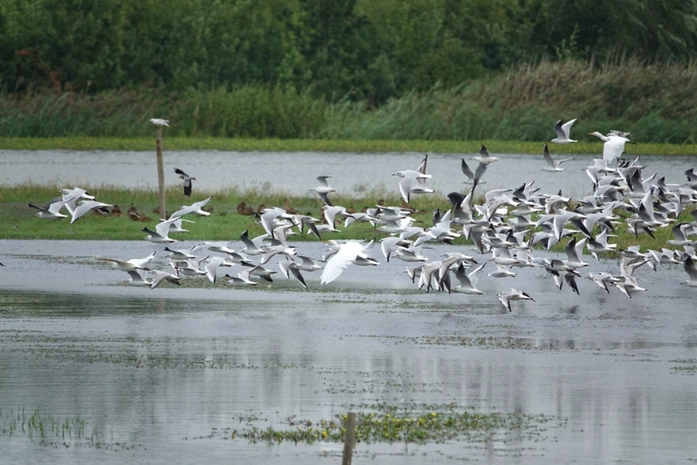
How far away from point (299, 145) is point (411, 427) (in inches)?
1554

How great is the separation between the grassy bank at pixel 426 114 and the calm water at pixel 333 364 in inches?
1098

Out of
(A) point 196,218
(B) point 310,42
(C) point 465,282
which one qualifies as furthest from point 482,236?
(B) point 310,42

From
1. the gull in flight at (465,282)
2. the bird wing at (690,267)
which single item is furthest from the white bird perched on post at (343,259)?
the bird wing at (690,267)

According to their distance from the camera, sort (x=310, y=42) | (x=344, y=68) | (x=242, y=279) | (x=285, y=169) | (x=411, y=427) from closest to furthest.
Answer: (x=411, y=427)
(x=242, y=279)
(x=285, y=169)
(x=344, y=68)
(x=310, y=42)

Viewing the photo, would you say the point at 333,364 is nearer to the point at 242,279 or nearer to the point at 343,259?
the point at 343,259

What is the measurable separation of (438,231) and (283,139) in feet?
107

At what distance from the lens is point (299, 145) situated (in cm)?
5250

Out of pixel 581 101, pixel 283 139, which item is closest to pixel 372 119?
pixel 283 139

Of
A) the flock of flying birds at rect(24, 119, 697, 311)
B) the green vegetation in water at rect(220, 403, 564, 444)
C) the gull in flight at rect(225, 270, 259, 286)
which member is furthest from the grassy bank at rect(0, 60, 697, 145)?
the green vegetation in water at rect(220, 403, 564, 444)

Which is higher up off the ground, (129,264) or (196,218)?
(129,264)

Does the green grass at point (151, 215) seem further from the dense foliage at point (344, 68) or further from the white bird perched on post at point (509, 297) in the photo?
the dense foliage at point (344, 68)

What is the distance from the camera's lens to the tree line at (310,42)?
57.7 metres

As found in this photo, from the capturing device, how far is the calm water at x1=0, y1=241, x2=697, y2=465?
12883 millimetres

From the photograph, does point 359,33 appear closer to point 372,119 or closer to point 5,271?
point 372,119
